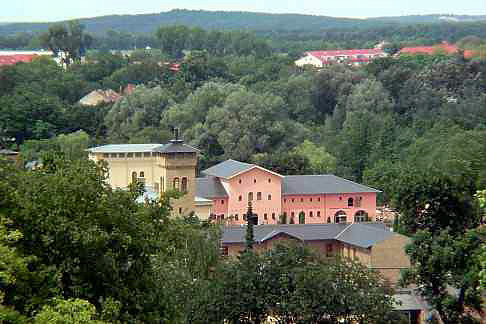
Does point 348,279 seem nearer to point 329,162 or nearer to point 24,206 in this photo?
point 24,206

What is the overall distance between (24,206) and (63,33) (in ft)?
438

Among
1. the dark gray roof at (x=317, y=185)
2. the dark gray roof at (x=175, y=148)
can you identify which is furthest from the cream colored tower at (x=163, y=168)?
the dark gray roof at (x=317, y=185)

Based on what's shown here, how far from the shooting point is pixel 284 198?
199ft

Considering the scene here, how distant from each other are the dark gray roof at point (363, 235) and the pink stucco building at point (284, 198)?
30.8ft

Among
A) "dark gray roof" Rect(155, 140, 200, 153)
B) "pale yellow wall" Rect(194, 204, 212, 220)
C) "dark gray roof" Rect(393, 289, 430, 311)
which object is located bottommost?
"pale yellow wall" Rect(194, 204, 212, 220)

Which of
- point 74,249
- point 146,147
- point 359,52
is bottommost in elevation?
point 359,52

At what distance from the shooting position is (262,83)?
104625 mm

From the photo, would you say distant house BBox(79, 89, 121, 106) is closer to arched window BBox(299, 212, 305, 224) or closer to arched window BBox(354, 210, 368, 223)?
arched window BBox(299, 212, 305, 224)

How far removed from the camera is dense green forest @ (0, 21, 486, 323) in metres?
19.8

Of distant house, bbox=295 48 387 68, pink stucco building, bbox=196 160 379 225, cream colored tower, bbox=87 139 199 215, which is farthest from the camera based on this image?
distant house, bbox=295 48 387 68

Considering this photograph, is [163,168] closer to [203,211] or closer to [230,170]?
[203,211]

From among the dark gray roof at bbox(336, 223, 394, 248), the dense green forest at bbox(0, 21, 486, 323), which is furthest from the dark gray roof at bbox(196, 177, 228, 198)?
the dark gray roof at bbox(336, 223, 394, 248)

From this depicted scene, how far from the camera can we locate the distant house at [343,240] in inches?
1766

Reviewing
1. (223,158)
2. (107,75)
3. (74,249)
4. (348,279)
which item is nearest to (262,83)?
(107,75)
